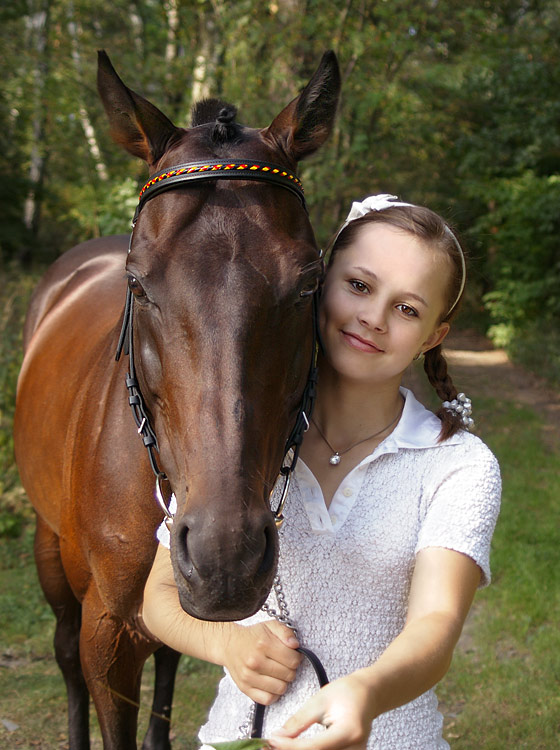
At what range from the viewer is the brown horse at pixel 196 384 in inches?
51.2

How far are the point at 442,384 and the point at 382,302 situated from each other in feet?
1.20

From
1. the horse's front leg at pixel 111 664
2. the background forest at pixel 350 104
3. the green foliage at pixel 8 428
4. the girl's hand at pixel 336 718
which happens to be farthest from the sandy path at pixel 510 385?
the girl's hand at pixel 336 718

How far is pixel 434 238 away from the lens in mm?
1676

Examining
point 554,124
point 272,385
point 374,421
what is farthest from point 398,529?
point 554,124

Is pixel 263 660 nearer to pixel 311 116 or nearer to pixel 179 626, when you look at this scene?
pixel 179 626

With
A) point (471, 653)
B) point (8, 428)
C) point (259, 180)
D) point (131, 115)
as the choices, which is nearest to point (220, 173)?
point (259, 180)

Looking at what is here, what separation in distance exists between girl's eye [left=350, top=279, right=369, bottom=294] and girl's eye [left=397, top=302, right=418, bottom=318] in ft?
0.29

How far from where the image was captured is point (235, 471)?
131cm

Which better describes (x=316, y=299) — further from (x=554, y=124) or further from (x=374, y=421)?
(x=554, y=124)

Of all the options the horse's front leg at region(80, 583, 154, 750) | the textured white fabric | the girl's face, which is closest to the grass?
the horse's front leg at region(80, 583, 154, 750)

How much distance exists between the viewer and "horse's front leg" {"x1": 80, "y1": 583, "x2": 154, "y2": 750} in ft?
7.91

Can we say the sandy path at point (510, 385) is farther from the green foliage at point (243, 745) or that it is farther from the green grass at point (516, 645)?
the green foliage at point (243, 745)

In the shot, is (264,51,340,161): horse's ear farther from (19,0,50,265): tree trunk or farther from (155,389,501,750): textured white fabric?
(19,0,50,265): tree trunk

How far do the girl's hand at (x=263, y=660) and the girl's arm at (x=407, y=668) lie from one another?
243 millimetres
